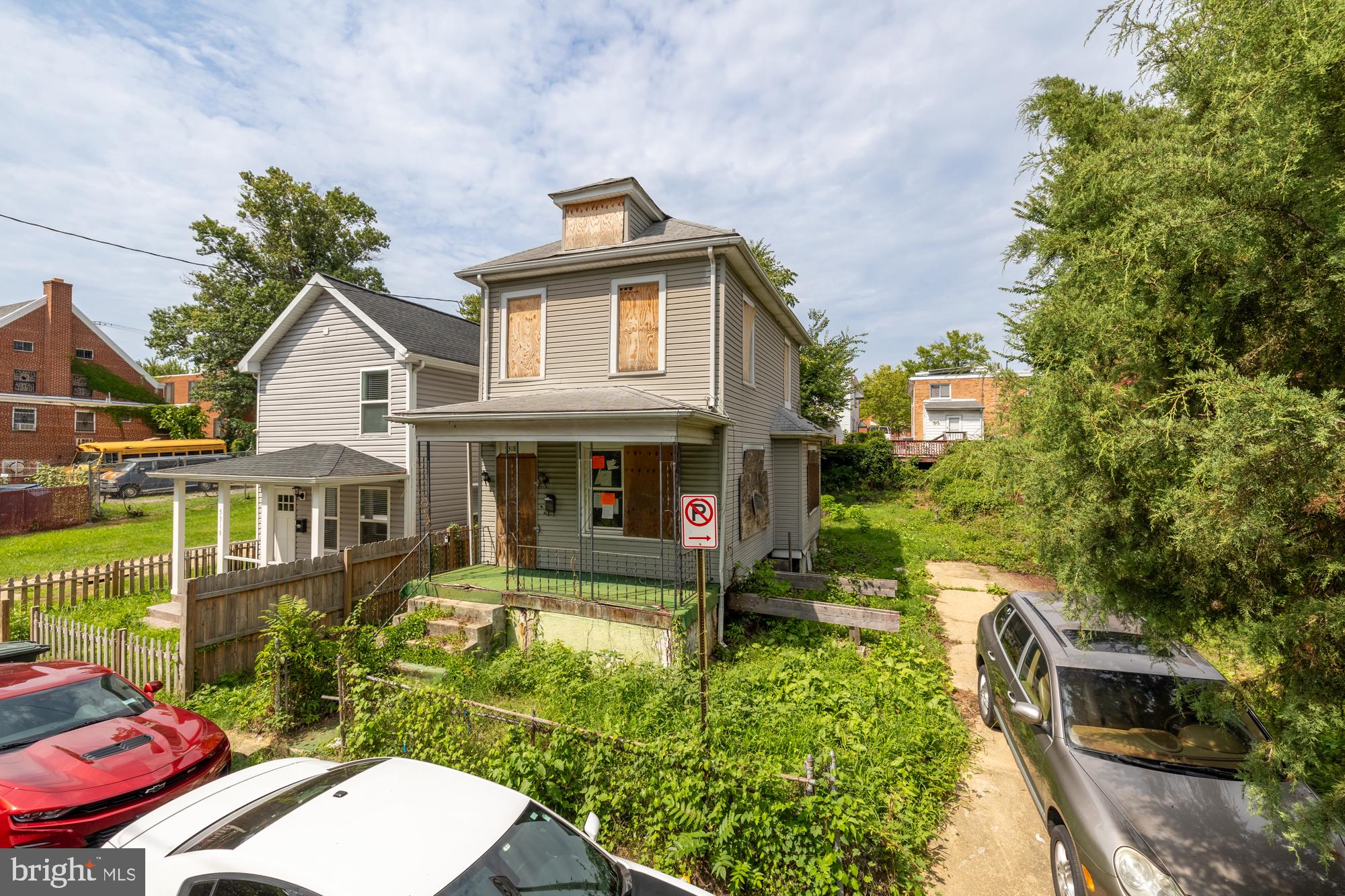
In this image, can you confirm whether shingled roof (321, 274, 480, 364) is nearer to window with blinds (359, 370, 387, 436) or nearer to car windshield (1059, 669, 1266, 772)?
window with blinds (359, 370, 387, 436)

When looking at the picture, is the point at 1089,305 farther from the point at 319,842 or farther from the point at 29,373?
the point at 29,373

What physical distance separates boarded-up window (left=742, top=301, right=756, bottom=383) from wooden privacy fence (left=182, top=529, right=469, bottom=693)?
7.21m

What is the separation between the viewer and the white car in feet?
8.48

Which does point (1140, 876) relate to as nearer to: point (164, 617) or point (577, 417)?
point (577, 417)

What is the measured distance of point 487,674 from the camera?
24.8 ft

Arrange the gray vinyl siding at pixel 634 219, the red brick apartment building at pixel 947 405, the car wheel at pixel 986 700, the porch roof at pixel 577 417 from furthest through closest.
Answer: the red brick apartment building at pixel 947 405, the gray vinyl siding at pixel 634 219, the porch roof at pixel 577 417, the car wheel at pixel 986 700

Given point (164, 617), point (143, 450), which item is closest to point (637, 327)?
point (164, 617)

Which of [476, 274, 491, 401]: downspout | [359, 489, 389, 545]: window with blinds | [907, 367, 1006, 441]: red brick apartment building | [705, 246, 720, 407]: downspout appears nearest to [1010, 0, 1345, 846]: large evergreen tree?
[705, 246, 720, 407]: downspout

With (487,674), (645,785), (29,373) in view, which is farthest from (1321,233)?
(29,373)

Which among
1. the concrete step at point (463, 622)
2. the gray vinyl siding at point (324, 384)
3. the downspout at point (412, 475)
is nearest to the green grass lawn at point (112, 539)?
the gray vinyl siding at point (324, 384)

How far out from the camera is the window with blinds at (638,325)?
10258 mm

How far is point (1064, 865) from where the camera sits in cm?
414

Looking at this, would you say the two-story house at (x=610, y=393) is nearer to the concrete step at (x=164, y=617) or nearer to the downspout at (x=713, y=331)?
the downspout at (x=713, y=331)

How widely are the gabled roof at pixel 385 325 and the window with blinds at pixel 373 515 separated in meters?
3.77
